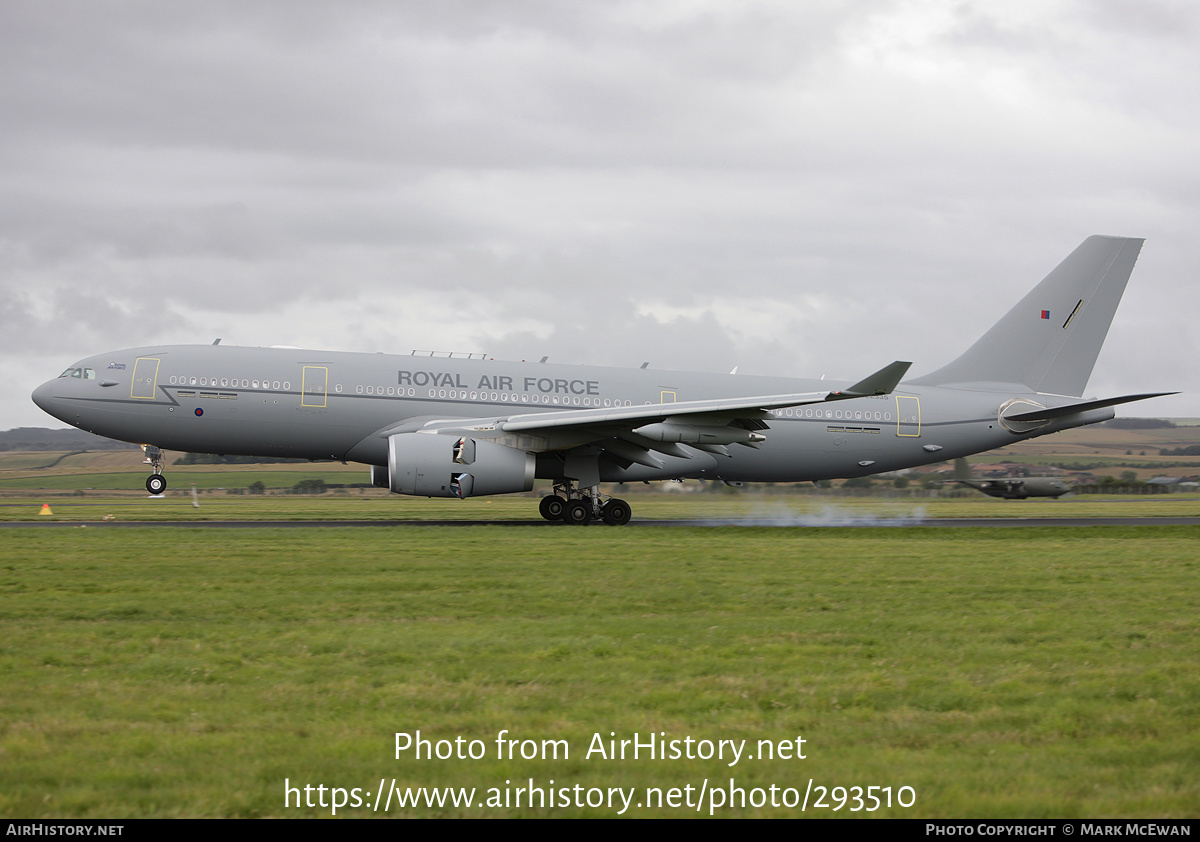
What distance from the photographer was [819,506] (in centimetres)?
2744

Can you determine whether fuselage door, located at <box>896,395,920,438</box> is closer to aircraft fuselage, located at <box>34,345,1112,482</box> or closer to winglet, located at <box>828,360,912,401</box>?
aircraft fuselage, located at <box>34,345,1112,482</box>

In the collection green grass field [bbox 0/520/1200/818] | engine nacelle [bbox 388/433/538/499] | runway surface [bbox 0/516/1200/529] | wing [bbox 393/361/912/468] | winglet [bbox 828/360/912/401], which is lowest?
green grass field [bbox 0/520/1200/818]

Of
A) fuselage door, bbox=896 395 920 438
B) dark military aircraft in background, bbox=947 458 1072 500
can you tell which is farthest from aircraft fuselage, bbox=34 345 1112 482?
dark military aircraft in background, bbox=947 458 1072 500

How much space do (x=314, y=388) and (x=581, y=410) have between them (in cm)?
622

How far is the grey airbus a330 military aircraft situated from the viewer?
2141cm

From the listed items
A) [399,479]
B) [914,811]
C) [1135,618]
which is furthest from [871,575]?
[399,479]

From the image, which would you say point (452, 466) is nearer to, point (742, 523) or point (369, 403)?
point (369, 403)

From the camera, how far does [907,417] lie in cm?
2609

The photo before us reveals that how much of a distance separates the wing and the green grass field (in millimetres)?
8170

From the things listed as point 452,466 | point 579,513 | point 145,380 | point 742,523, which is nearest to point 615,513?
point 579,513

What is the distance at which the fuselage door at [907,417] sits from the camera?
2605cm

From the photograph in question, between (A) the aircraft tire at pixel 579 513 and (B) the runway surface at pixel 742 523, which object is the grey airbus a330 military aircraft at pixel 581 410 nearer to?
(A) the aircraft tire at pixel 579 513

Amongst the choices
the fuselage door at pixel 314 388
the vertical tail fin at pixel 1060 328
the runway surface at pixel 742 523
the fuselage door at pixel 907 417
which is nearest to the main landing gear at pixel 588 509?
the runway surface at pixel 742 523

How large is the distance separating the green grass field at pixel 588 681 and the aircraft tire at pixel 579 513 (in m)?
10.00
